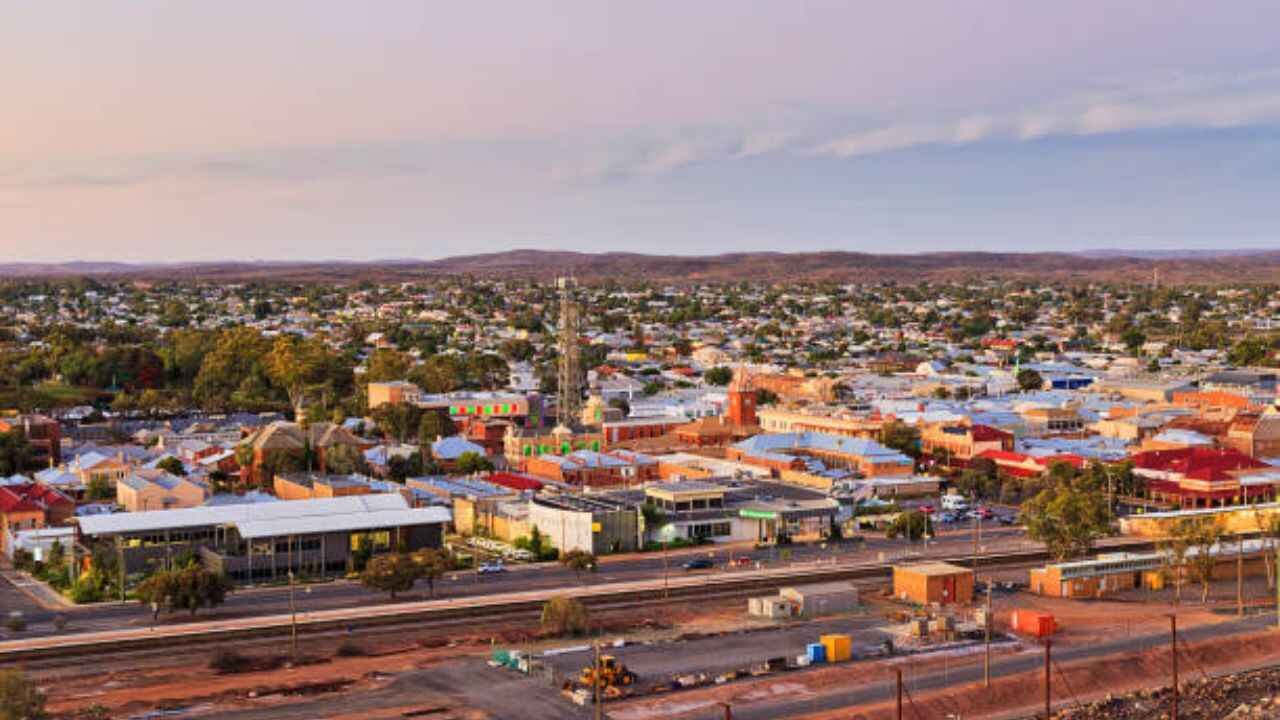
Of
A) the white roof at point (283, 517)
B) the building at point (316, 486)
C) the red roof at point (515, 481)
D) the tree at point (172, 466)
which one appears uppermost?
the white roof at point (283, 517)

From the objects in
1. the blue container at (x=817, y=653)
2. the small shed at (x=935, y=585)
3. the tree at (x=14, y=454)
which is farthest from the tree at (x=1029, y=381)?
the blue container at (x=817, y=653)

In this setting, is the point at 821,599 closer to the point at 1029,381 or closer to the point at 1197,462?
→ the point at 1197,462

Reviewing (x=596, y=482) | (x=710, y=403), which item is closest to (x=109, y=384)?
(x=710, y=403)

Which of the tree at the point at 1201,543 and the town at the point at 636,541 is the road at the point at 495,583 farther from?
the tree at the point at 1201,543

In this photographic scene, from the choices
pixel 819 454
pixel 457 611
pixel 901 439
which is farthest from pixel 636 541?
pixel 901 439

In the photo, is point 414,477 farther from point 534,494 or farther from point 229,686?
point 229,686

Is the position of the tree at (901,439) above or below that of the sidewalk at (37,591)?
above
